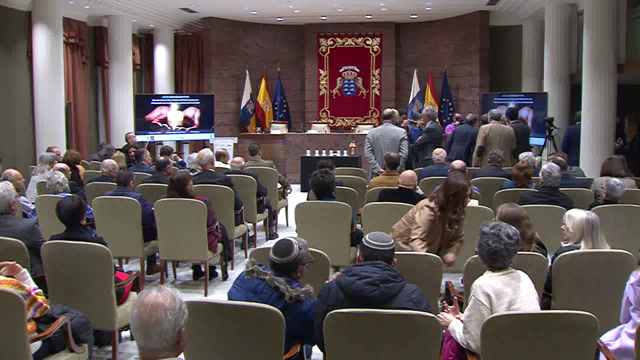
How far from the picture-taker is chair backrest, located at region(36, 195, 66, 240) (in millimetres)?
5586

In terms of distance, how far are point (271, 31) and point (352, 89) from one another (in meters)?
2.54

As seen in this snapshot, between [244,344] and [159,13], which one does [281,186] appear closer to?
[244,344]

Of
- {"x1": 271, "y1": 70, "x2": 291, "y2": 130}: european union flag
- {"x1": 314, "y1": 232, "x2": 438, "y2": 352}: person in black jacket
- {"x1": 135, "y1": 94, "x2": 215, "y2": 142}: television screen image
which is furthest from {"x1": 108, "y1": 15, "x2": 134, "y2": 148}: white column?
{"x1": 314, "y1": 232, "x2": 438, "y2": 352}: person in black jacket

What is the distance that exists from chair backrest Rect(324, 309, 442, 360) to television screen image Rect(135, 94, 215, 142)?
33.8ft

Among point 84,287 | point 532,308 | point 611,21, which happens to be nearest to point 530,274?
point 532,308

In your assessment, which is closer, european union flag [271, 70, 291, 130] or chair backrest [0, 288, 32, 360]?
chair backrest [0, 288, 32, 360]

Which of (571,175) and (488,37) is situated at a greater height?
(488,37)

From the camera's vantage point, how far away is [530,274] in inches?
143

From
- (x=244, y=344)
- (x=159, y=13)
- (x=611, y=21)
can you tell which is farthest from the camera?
(x=159, y=13)

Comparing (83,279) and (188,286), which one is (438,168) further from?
(83,279)

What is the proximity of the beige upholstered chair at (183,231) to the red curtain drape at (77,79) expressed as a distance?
8.62 m

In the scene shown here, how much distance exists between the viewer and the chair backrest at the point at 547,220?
5.18 meters

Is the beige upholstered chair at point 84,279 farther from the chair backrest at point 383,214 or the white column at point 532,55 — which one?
the white column at point 532,55

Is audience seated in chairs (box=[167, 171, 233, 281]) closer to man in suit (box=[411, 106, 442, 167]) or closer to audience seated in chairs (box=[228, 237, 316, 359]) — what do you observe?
audience seated in chairs (box=[228, 237, 316, 359])
